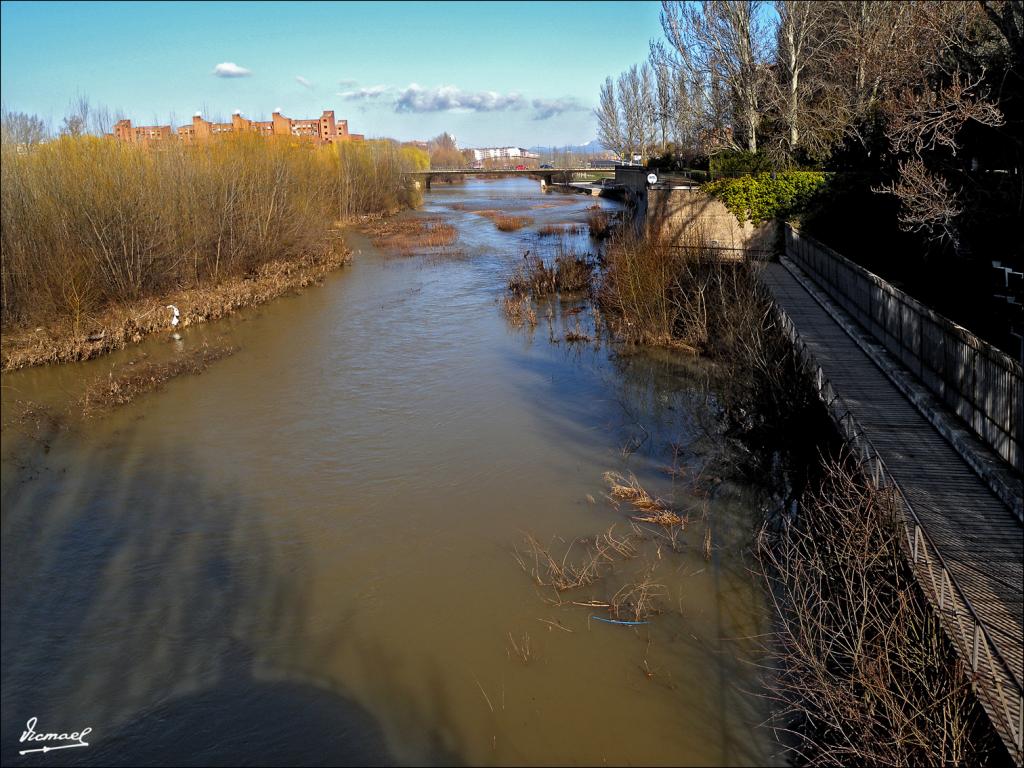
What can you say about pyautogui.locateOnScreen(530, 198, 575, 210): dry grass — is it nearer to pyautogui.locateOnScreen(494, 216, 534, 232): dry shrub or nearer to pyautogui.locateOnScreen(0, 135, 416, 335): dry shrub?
pyautogui.locateOnScreen(494, 216, 534, 232): dry shrub

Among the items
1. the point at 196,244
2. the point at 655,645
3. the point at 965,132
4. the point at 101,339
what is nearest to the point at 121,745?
the point at 655,645

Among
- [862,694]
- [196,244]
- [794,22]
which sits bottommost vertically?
[862,694]

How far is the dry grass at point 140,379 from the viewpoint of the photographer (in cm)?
1336

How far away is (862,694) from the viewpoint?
4953 millimetres

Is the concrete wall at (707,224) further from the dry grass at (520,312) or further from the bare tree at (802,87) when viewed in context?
the dry grass at (520,312)

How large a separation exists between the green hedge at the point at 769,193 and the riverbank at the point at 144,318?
13.2 m

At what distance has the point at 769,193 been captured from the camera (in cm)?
2209

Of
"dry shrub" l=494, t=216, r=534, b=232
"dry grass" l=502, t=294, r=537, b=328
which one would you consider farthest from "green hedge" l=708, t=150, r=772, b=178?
"dry shrub" l=494, t=216, r=534, b=232

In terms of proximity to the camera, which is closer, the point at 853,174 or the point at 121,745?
the point at 121,745

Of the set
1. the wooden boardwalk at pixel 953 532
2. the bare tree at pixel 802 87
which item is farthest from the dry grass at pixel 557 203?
the wooden boardwalk at pixel 953 532

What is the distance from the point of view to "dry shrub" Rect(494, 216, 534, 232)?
40.5m

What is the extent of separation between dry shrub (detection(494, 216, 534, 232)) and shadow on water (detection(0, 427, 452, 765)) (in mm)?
31874

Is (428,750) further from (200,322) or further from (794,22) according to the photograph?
(794,22)

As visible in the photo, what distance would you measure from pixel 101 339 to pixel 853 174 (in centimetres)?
1816
